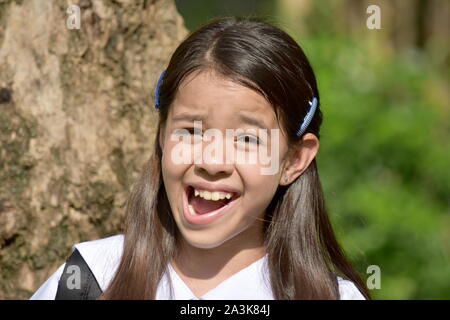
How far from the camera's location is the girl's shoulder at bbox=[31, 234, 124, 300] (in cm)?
226

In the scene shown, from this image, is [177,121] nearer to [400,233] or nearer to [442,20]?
[400,233]

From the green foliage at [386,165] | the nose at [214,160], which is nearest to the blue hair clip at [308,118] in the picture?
the nose at [214,160]

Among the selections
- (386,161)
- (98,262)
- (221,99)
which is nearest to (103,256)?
(98,262)

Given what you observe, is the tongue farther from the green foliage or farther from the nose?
the green foliage

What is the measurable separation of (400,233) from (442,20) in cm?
421

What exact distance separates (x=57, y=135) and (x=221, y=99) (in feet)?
2.88

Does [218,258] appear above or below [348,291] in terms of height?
above

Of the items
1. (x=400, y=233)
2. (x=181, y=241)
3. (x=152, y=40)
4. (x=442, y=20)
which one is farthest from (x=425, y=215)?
(x=442, y=20)

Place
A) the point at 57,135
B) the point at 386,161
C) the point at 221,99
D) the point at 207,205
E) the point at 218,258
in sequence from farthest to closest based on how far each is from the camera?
the point at 386,161, the point at 57,135, the point at 218,258, the point at 207,205, the point at 221,99

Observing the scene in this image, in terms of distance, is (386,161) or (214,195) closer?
(214,195)

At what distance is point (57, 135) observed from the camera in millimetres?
2727

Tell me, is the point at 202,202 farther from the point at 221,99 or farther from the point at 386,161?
the point at 386,161

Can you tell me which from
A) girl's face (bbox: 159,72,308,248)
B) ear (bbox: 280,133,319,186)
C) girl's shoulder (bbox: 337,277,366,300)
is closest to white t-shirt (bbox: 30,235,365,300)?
girl's shoulder (bbox: 337,277,366,300)
